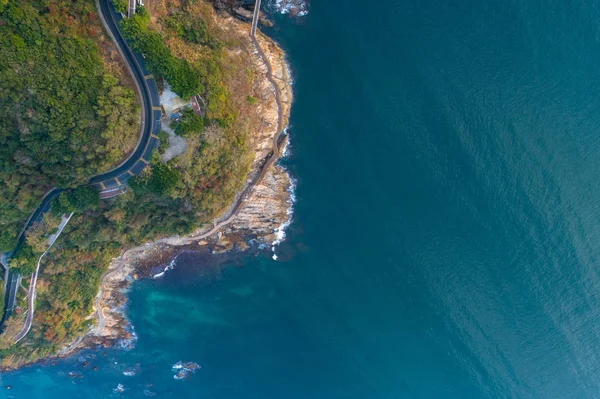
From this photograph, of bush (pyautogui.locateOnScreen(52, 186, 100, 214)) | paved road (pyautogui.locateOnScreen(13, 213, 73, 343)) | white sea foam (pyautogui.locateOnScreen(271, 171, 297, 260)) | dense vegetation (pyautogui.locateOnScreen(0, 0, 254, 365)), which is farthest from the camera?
white sea foam (pyautogui.locateOnScreen(271, 171, 297, 260))

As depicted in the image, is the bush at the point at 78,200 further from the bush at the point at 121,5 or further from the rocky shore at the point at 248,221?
the bush at the point at 121,5

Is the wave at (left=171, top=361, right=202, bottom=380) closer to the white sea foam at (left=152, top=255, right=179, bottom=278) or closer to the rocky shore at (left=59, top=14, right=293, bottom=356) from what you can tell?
the rocky shore at (left=59, top=14, right=293, bottom=356)

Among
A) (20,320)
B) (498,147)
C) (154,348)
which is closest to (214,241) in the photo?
(154,348)

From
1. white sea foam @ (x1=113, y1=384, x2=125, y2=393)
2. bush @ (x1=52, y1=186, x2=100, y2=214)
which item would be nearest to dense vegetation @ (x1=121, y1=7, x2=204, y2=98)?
bush @ (x1=52, y1=186, x2=100, y2=214)

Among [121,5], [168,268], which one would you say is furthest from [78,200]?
[121,5]

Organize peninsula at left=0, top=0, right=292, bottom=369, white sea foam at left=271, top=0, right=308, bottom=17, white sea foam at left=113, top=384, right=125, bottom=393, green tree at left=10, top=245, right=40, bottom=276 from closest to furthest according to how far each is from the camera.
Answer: peninsula at left=0, top=0, right=292, bottom=369 → green tree at left=10, top=245, right=40, bottom=276 → white sea foam at left=271, top=0, right=308, bottom=17 → white sea foam at left=113, top=384, right=125, bottom=393

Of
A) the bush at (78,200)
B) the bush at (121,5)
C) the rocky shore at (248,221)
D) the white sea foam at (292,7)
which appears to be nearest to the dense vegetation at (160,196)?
the bush at (78,200)

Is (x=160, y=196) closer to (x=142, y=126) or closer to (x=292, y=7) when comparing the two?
(x=142, y=126)
